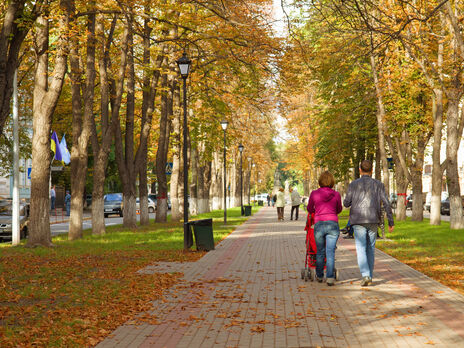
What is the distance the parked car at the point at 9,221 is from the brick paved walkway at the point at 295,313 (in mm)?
12055

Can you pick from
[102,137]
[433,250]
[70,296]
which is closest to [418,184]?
[433,250]

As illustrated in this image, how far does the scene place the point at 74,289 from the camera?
9.84 metres

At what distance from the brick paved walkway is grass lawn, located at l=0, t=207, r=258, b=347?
1.23 feet

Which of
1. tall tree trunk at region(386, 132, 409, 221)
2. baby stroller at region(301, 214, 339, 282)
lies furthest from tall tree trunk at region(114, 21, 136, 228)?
baby stroller at region(301, 214, 339, 282)

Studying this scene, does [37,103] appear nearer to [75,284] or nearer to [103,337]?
[75,284]

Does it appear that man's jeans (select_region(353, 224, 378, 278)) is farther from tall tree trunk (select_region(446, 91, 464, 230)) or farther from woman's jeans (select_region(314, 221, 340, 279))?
tall tree trunk (select_region(446, 91, 464, 230))

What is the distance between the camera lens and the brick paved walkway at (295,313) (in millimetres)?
6340

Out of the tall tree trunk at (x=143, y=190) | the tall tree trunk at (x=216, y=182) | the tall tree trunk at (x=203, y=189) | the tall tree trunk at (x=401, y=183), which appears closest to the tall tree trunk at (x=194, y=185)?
the tall tree trunk at (x=203, y=189)

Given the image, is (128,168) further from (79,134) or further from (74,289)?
(74,289)

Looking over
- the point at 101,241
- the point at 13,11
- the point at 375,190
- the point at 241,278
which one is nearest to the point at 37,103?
the point at 101,241

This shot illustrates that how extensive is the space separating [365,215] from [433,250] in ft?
23.1

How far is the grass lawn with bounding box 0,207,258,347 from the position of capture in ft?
22.2

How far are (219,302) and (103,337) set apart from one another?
7.47 ft

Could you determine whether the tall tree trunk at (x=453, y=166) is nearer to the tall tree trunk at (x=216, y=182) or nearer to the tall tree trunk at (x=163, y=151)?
the tall tree trunk at (x=163, y=151)
